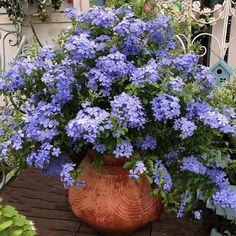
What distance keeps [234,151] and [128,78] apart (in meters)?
0.60

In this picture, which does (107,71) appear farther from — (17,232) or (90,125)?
(17,232)

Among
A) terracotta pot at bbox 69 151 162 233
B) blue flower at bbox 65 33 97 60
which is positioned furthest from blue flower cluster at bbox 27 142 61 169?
blue flower at bbox 65 33 97 60

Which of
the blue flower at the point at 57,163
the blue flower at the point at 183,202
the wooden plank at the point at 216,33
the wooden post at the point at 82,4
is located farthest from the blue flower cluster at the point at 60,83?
the wooden plank at the point at 216,33

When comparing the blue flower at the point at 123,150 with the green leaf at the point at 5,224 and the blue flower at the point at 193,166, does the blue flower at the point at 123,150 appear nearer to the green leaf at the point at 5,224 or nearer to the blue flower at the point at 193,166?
the blue flower at the point at 193,166

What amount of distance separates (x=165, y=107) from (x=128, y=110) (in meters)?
0.13

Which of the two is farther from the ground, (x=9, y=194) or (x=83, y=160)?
(x=83, y=160)

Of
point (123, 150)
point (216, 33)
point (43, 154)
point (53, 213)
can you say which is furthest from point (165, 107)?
point (216, 33)

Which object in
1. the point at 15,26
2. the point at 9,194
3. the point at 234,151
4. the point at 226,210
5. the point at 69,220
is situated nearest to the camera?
the point at 226,210

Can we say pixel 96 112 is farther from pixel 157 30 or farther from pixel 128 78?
pixel 157 30

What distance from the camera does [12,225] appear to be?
107cm

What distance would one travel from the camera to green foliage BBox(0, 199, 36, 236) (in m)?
1.03

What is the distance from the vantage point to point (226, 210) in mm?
1472

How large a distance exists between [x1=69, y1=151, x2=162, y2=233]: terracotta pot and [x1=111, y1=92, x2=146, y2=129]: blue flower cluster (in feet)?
0.90

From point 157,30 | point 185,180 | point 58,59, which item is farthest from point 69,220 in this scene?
point 157,30
